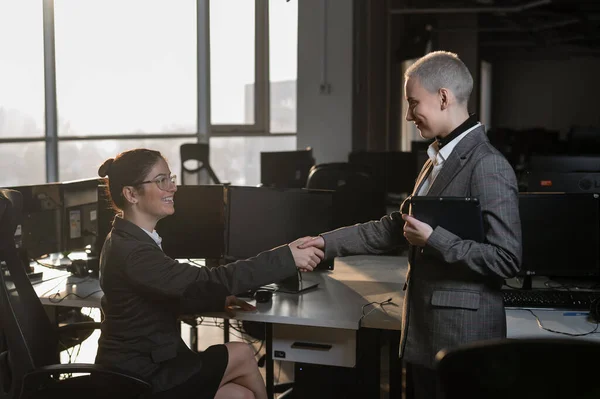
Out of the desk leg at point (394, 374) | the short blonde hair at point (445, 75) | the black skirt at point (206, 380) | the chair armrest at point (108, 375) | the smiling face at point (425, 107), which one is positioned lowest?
the desk leg at point (394, 374)

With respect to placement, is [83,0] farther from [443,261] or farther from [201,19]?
[443,261]

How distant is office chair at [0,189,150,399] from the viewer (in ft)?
7.77

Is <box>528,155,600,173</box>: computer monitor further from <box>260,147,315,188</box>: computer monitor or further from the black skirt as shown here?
<box>260,147,315,188</box>: computer monitor

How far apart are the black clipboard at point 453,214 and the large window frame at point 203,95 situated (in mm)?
4282

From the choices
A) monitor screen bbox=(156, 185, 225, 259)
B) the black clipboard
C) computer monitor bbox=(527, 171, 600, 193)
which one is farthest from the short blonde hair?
computer monitor bbox=(527, 171, 600, 193)

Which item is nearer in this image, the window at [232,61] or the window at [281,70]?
the window at [232,61]

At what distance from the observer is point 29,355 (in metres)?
2.52

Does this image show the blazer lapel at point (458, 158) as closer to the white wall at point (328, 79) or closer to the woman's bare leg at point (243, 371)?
the woman's bare leg at point (243, 371)

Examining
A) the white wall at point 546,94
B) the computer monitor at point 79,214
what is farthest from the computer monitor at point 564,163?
the white wall at point 546,94

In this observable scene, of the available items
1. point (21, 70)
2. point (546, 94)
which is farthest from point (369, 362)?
point (546, 94)

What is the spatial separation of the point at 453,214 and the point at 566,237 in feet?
4.08

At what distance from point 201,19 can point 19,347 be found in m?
6.21

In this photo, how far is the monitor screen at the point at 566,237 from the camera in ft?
10.8

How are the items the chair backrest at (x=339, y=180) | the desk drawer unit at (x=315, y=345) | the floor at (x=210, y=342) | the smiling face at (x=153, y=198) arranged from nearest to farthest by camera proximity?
the smiling face at (x=153, y=198)
the desk drawer unit at (x=315, y=345)
the floor at (x=210, y=342)
the chair backrest at (x=339, y=180)
